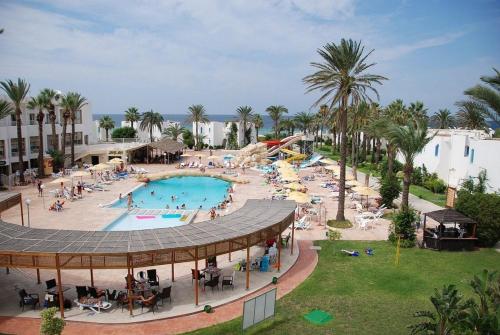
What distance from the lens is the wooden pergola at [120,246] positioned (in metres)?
14.1

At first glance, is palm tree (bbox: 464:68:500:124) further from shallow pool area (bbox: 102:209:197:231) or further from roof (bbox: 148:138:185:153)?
roof (bbox: 148:138:185:153)

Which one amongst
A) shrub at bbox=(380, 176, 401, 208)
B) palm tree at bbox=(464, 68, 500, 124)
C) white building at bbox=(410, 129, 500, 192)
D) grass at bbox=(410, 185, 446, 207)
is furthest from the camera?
grass at bbox=(410, 185, 446, 207)

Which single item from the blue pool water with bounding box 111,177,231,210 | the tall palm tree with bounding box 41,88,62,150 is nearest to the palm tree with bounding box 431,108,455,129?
the blue pool water with bounding box 111,177,231,210

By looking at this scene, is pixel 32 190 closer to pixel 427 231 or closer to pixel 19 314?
pixel 19 314

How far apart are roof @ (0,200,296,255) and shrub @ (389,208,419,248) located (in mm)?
Result: 8853

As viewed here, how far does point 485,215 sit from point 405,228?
15.2ft

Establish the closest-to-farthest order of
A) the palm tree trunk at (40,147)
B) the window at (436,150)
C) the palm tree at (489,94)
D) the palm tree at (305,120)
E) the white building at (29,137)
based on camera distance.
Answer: the palm tree at (489,94)
the window at (436,150)
the white building at (29,137)
the palm tree trunk at (40,147)
the palm tree at (305,120)

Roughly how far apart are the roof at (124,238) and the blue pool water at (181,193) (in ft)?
56.6

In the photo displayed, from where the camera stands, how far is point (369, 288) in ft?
57.2

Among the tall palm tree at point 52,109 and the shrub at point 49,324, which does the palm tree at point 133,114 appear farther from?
the shrub at point 49,324

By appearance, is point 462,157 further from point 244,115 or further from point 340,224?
point 244,115

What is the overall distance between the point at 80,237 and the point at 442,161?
3762 centimetres

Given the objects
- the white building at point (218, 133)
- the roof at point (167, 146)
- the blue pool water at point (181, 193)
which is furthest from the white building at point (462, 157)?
the white building at point (218, 133)

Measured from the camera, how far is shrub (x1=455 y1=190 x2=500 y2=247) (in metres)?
22.6
